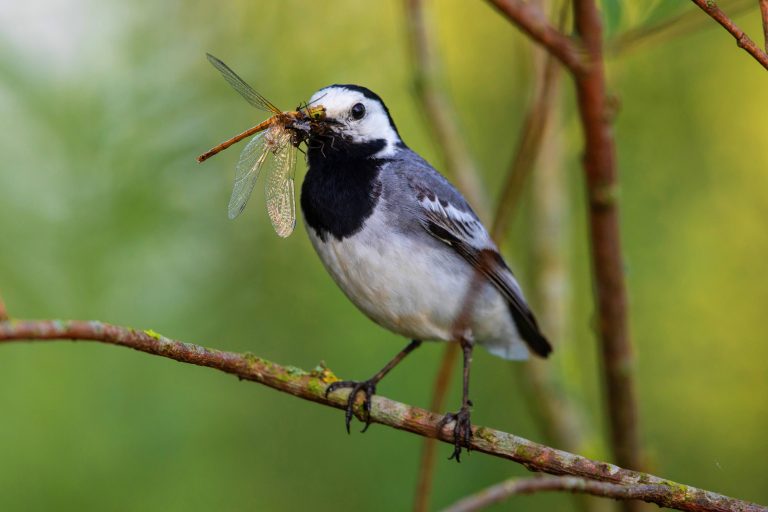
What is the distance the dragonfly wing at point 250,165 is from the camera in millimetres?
3064

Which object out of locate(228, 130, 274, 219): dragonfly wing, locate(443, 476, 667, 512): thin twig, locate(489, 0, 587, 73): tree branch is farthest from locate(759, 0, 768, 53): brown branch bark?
locate(228, 130, 274, 219): dragonfly wing

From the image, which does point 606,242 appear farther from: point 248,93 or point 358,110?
point 248,93

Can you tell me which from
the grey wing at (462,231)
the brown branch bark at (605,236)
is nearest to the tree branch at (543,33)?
the brown branch bark at (605,236)

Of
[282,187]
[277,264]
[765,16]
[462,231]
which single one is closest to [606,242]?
[462,231]

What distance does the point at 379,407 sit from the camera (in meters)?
2.80

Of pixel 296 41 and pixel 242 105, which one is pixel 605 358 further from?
pixel 296 41

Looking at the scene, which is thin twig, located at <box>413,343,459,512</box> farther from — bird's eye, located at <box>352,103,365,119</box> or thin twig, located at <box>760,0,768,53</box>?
thin twig, located at <box>760,0,768,53</box>

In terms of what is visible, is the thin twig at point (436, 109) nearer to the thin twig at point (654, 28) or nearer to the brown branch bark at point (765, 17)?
the thin twig at point (654, 28)

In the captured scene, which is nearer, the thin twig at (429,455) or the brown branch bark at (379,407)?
the brown branch bark at (379,407)

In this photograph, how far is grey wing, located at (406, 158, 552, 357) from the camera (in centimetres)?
365

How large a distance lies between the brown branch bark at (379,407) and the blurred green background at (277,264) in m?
1.43

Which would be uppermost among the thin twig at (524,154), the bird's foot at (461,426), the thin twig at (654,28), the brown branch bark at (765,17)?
the thin twig at (654,28)

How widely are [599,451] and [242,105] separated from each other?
2.84 metres

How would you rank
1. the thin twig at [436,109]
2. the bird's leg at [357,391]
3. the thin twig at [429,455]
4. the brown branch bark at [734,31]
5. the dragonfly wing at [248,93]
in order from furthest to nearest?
the thin twig at [436,109] → the thin twig at [429,455] → the dragonfly wing at [248,93] → the bird's leg at [357,391] → the brown branch bark at [734,31]
